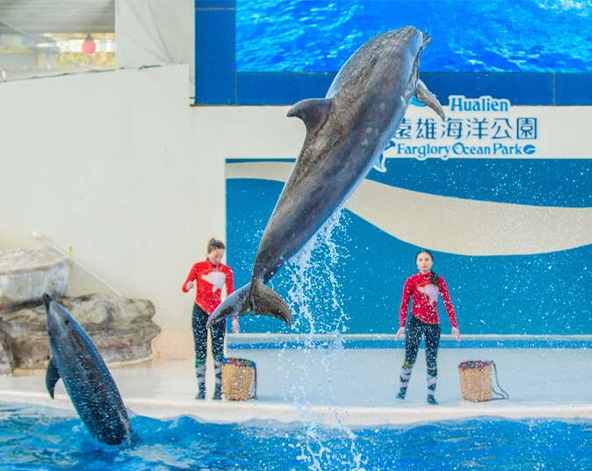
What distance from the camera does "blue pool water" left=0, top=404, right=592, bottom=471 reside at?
811cm

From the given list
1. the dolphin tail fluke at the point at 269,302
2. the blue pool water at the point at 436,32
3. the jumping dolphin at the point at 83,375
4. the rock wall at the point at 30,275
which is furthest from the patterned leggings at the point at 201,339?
the dolphin tail fluke at the point at 269,302

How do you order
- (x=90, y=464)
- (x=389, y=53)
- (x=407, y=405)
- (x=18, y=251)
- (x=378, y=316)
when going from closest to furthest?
(x=389, y=53) < (x=90, y=464) < (x=407, y=405) < (x=18, y=251) < (x=378, y=316)

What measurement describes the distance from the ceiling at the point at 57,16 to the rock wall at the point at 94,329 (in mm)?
3779

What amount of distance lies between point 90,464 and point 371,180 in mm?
6318

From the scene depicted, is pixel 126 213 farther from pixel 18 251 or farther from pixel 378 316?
pixel 378 316

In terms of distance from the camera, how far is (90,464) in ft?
26.5

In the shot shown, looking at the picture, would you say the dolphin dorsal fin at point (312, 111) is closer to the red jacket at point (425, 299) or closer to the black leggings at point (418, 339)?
the red jacket at point (425, 299)

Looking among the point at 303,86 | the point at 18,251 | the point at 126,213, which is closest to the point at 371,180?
the point at 303,86

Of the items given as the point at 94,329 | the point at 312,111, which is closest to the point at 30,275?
the point at 94,329

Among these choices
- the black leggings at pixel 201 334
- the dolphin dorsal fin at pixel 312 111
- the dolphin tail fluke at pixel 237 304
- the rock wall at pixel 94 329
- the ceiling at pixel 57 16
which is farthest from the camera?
the ceiling at pixel 57 16

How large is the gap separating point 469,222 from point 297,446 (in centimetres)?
556

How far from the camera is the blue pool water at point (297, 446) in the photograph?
8109 millimetres

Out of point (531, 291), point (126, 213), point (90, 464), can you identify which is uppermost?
point (126, 213)

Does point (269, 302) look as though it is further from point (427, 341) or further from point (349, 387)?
point (349, 387)
